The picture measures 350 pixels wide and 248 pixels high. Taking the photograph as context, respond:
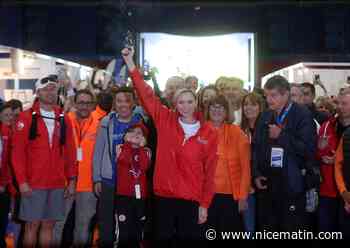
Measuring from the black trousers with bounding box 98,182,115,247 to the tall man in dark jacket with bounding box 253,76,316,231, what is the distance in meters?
1.20

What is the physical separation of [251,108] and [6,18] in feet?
45.8

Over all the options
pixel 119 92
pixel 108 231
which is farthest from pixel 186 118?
pixel 108 231

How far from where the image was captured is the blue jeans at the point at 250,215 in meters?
4.73

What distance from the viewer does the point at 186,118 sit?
161 inches

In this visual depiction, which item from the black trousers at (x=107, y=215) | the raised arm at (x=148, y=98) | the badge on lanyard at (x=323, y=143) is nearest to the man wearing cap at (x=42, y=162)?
the black trousers at (x=107, y=215)

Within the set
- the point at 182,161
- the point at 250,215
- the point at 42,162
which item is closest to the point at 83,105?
the point at 42,162

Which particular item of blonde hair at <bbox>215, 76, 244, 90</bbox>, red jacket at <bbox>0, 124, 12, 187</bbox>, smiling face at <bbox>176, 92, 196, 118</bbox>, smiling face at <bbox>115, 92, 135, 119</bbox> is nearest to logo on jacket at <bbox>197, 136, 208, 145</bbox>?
smiling face at <bbox>176, 92, 196, 118</bbox>

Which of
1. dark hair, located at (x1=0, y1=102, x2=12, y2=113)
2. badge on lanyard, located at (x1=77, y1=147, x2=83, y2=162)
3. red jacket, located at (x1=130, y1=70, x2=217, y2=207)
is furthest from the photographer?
dark hair, located at (x1=0, y1=102, x2=12, y2=113)

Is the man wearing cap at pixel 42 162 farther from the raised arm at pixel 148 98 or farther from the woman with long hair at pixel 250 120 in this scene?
the woman with long hair at pixel 250 120

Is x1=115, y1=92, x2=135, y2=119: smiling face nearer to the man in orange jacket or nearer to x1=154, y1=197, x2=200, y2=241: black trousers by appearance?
the man in orange jacket

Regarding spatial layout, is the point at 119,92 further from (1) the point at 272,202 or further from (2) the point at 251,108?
(1) the point at 272,202

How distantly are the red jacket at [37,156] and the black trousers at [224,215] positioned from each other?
1195 mm

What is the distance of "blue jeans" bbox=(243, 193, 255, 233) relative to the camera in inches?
186

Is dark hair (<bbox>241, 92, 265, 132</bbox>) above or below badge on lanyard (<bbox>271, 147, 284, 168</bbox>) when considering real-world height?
above
